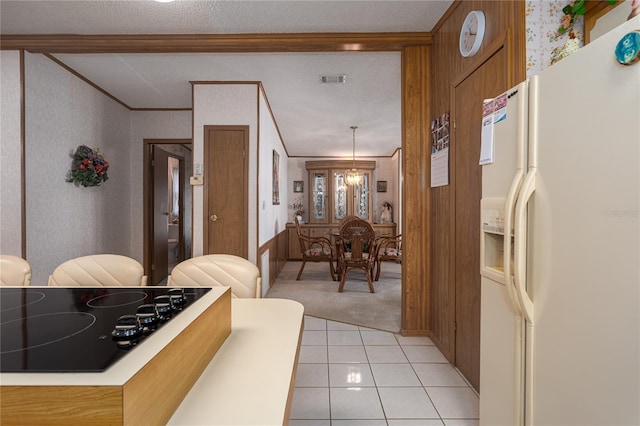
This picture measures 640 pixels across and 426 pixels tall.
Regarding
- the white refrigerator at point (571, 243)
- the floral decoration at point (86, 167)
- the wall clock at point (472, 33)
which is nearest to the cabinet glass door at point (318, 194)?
the floral decoration at point (86, 167)

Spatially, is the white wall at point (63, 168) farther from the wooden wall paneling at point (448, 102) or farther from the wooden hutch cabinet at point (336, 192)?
the wooden hutch cabinet at point (336, 192)

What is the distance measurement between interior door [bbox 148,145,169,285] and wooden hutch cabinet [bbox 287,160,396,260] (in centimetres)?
312

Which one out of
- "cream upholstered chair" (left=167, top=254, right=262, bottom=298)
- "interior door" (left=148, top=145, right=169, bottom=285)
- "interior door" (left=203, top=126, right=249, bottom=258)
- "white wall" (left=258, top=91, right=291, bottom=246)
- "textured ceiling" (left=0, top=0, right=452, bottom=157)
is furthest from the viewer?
"interior door" (left=148, top=145, right=169, bottom=285)

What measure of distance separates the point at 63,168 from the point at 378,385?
3.51 metres

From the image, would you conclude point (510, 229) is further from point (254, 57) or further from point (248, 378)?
point (254, 57)

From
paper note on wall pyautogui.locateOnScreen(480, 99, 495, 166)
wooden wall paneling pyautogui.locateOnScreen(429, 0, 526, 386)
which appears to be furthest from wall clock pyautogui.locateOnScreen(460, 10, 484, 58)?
paper note on wall pyautogui.locateOnScreen(480, 99, 495, 166)

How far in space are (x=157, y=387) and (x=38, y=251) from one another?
121 inches

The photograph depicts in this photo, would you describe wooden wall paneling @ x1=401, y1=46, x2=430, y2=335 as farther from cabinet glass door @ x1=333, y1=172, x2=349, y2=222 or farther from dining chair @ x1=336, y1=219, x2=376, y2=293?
cabinet glass door @ x1=333, y1=172, x2=349, y2=222

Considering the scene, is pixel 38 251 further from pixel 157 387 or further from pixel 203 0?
pixel 157 387

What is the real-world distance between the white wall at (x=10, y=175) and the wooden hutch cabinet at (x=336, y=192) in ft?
16.7

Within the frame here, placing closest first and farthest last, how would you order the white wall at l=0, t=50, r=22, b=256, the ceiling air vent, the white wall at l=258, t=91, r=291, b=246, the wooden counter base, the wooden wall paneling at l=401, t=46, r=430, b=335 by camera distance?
the wooden counter base
the white wall at l=0, t=50, r=22, b=256
the wooden wall paneling at l=401, t=46, r=430, b=335
the ceiling air vent
the white wall at l=258, t=91, r=291, b=246

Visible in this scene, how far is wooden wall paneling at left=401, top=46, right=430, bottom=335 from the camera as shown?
2.63 meters

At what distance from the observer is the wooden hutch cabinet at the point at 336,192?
6957mm

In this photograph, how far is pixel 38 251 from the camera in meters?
2.66
